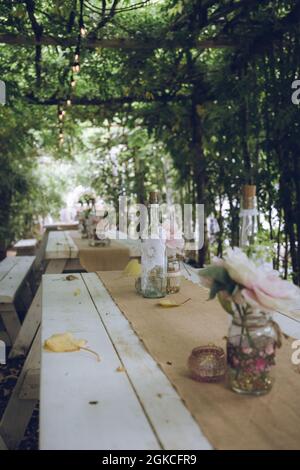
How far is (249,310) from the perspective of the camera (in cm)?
98

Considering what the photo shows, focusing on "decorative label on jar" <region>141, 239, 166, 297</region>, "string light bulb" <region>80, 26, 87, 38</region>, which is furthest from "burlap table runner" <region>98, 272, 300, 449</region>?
"string light bulb" <region>80, 26, 87, 38</region>

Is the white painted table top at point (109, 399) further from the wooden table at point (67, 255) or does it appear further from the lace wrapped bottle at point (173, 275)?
the wooden table at point (67, 255)

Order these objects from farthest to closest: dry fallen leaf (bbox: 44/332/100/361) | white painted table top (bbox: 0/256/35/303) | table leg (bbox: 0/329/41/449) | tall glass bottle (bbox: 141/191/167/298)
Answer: white painted table top (bbox: 0/256/35/303) → table leg (bbox: 0/329/41/449) → tall glass bottle (bbox: 141/191/167/298) → dry fallen leaf (bbox: 44/332/100/361)

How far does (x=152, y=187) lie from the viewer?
7.57 meters

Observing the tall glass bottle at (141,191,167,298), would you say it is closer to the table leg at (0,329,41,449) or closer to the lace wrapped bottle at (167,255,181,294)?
the lace wrapped bottle at (167,255,181,294)

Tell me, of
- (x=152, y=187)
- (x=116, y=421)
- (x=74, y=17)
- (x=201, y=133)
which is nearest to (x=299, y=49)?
(x=74, y=17)

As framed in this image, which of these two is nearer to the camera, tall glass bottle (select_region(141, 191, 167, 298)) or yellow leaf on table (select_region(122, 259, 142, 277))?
tall glass bottle (select_region(141, 191, 167, 298))

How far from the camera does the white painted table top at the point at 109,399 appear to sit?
816mm

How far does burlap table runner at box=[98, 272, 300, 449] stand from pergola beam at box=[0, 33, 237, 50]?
8.51ft

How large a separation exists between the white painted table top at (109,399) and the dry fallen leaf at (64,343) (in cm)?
2

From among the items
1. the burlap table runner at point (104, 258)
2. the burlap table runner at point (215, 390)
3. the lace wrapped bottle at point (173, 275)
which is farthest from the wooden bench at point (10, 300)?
the burlap table runner at point (215, 390)

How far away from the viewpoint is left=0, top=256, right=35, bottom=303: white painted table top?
3118 mm

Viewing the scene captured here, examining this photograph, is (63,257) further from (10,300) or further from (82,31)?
(82,31)
